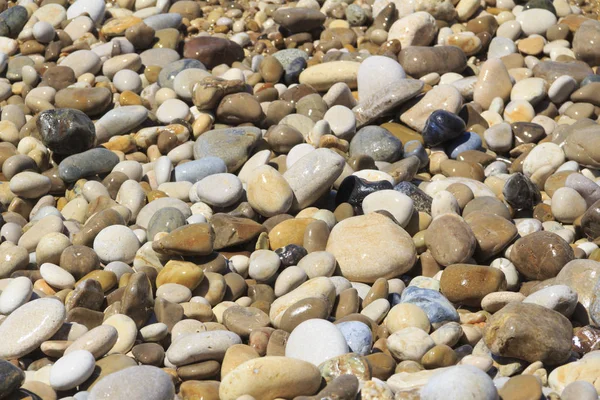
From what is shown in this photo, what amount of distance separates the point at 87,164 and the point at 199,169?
2.30 feet

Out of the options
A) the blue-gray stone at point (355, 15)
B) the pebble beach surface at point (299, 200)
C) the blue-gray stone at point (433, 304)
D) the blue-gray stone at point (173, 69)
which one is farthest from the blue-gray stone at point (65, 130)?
the blue-gray stone at point (355, 15)

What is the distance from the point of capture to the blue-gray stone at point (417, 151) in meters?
4.86

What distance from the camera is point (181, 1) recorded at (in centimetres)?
686

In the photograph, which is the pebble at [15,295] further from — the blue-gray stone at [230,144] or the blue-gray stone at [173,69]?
the blue-gray stone at [173,69]

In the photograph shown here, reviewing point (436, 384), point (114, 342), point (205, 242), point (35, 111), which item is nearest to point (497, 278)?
point (436, 384)

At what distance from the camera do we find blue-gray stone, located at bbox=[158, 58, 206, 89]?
5711 mm

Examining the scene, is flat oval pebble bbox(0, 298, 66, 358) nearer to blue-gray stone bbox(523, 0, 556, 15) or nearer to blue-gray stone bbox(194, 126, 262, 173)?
blue-gray stone bbox(194, 126, 262, 173)

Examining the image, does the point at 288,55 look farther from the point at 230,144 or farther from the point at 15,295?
the point at 15,295

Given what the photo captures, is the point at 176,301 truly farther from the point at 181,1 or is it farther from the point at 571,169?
the point at 181,1

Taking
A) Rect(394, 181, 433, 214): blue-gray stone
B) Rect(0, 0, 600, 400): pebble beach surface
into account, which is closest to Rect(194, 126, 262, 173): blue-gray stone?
Rect(0, 0, 600, 400): pebble beach surface

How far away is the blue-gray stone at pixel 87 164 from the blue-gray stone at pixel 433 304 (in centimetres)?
220

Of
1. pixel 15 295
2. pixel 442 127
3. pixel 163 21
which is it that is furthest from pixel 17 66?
pixel 442 127

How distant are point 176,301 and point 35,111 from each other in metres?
2.54

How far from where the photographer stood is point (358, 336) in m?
3.16
